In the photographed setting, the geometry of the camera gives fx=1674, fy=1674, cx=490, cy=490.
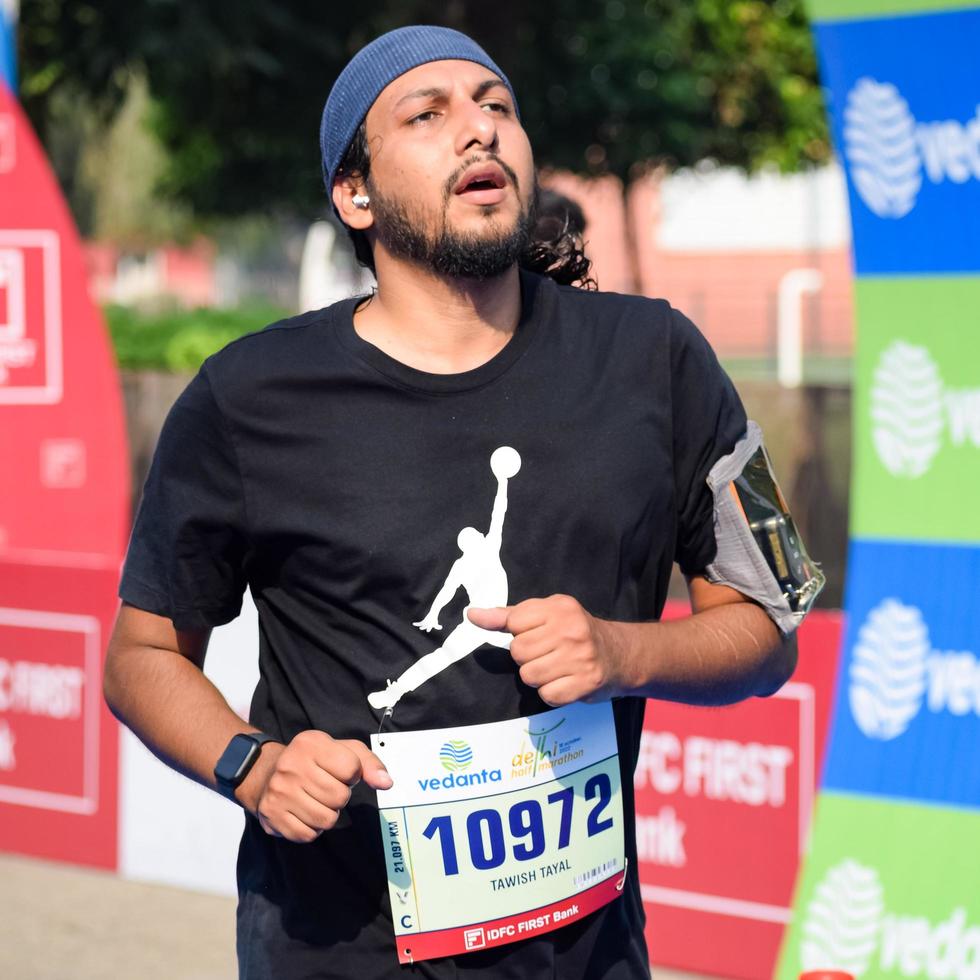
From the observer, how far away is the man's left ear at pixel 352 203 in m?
2.26

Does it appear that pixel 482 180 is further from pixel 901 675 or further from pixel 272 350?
pixel 901 675

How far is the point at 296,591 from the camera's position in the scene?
83.4 inches

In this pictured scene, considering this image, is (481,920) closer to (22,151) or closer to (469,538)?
(469,538)

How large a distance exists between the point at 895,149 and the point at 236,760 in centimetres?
279

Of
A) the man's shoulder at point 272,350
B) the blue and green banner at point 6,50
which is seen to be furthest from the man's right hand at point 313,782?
the blue and green banner at point 6,50

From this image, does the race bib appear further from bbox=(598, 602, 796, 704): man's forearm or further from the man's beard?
the man's beard

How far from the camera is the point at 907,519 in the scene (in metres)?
→ 4.23

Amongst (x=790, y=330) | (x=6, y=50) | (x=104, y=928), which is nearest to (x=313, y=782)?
(x=104, y=928)

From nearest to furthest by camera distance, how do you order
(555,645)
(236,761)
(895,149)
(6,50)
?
(555,645), (236,761), (895,149), (6,50)

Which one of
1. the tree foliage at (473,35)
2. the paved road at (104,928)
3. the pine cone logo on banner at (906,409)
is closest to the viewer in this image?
the pine cone logo on banner at (906,409)

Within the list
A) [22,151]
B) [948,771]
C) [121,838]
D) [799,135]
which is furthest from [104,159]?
[948,771]

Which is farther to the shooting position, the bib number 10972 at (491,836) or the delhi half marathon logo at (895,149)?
the delhi half marathon logo at (895,149)

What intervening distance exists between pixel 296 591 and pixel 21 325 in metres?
4.78

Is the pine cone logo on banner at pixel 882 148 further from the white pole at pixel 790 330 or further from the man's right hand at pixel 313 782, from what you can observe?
the white pole at pixel 790 330
